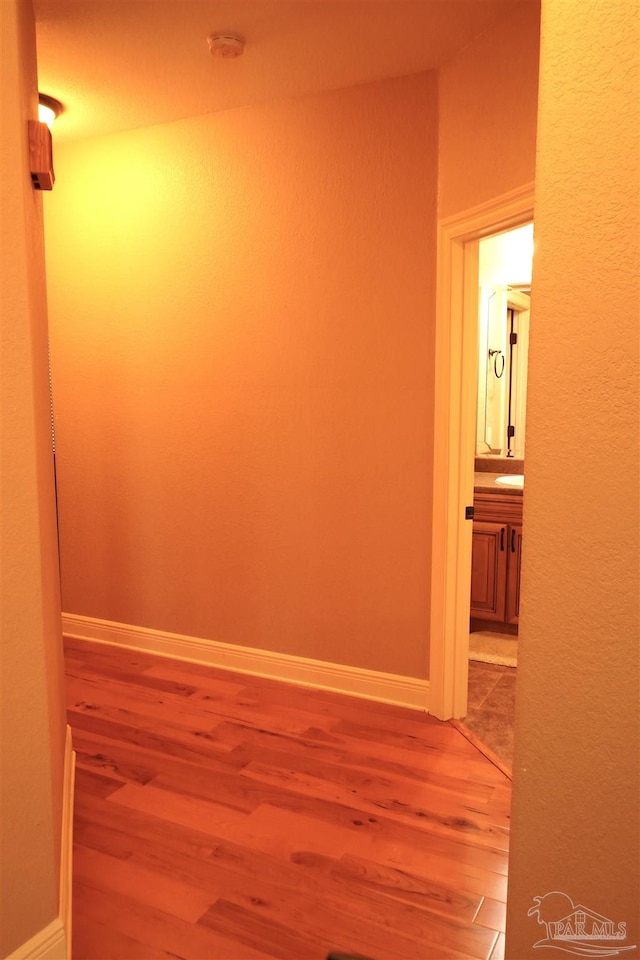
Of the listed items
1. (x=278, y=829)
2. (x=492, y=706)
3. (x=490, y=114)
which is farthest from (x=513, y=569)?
(x=490, y=114)

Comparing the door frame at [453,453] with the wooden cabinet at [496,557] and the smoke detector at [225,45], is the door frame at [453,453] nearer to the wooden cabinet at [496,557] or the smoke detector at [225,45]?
the smoke detector at [225,45]

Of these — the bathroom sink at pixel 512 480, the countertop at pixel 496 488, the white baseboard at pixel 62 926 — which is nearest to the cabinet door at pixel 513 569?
the countertop at pixel 496 488

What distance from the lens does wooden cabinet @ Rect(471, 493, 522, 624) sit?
4.16 meters

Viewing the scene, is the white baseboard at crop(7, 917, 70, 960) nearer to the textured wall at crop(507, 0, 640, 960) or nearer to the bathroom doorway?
the textured wall at crop(507, 0, 640, 960)

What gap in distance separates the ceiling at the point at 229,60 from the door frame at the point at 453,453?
2.14 ft

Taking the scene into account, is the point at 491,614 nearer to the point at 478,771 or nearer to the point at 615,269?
the point at 478,771

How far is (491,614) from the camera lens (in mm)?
4293

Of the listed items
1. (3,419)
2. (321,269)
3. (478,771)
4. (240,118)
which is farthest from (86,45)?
(478,771)

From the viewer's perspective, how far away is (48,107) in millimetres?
3199

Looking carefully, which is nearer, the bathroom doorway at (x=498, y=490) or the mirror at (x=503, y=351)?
the bathroom doorway at (x=498, y=490)

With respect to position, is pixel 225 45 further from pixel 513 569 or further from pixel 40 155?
pixel 513 569

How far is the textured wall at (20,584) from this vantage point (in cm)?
157

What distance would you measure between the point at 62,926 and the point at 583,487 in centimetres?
159

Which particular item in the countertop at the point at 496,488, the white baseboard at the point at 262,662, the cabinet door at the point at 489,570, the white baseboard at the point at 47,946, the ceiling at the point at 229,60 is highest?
the ceiling at the point at 229,60
